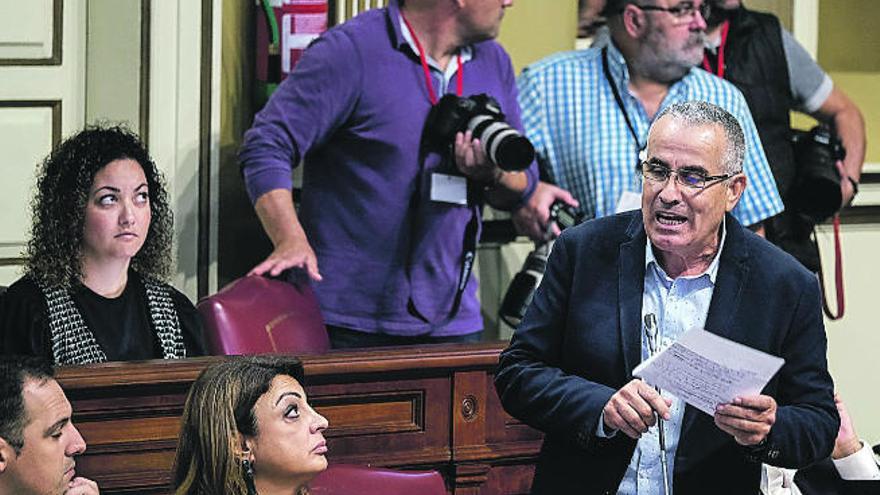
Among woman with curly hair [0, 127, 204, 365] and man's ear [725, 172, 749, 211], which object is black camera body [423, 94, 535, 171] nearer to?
woman with curly hair [0, 127, 204, 365]

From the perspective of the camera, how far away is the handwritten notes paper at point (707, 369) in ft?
8.64

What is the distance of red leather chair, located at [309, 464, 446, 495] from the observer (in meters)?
3.09

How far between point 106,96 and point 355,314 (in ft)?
3.82

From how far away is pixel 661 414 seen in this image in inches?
106

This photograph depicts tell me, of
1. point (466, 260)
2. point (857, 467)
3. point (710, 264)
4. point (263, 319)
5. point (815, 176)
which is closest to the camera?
point (710, 264)

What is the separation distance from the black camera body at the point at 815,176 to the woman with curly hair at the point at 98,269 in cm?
214

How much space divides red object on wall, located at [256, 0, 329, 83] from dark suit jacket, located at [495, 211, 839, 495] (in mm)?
2278

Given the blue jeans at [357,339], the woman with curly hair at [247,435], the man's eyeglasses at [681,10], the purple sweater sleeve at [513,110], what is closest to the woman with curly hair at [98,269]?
the blue jeans at [357,339]

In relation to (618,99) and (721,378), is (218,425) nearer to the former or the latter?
(721,378)

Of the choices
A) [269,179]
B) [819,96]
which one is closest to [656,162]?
[269,179]

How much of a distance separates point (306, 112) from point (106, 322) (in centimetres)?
85

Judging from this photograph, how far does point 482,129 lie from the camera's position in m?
4.32

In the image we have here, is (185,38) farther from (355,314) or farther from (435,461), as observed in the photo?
(435,461)

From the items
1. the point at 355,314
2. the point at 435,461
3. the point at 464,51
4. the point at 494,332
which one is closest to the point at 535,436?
the point at 435,461
